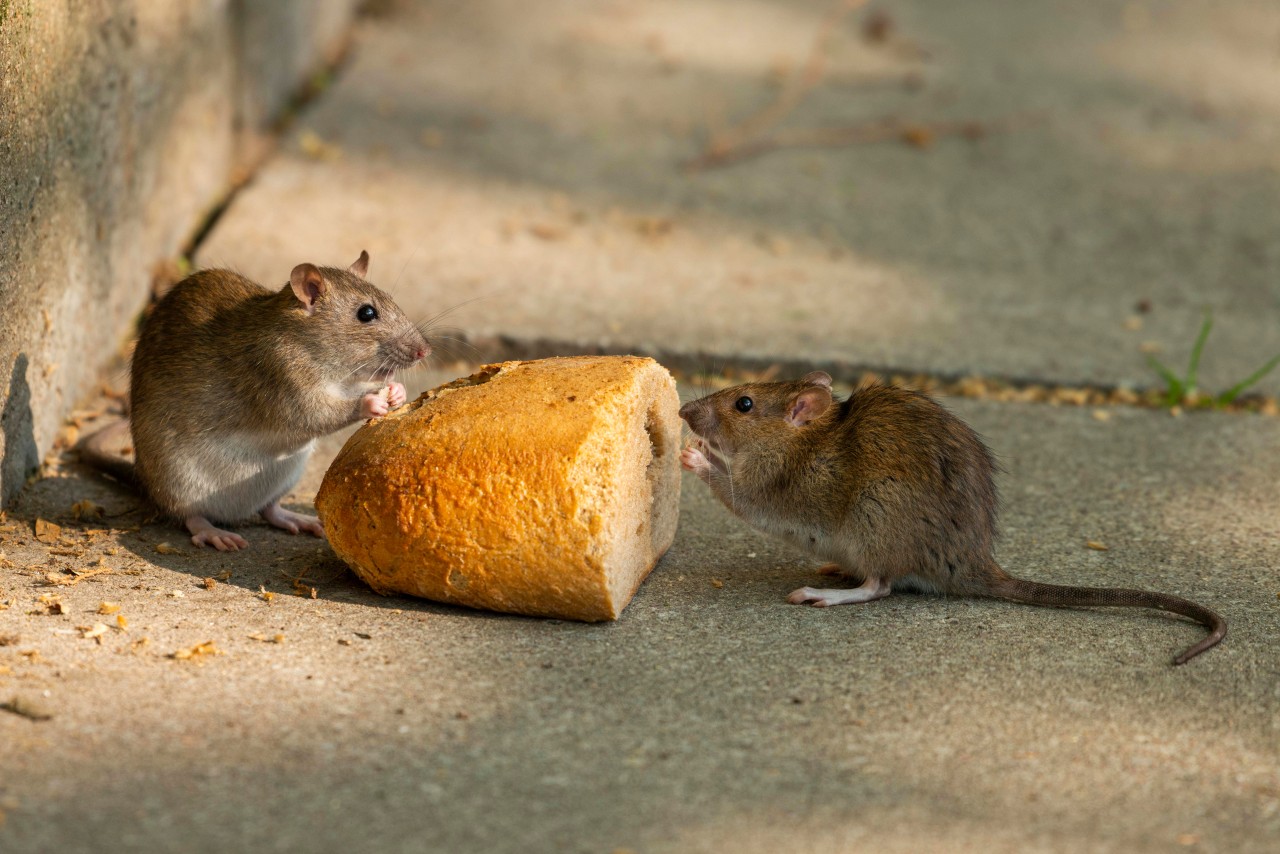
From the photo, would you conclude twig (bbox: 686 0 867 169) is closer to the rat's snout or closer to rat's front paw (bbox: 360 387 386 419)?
the rat's snout

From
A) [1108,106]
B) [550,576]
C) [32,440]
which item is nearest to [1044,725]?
[550,576]

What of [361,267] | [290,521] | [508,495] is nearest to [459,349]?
[361,267]

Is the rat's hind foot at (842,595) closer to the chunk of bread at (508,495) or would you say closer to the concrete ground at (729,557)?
the concrete ground at (729,557)

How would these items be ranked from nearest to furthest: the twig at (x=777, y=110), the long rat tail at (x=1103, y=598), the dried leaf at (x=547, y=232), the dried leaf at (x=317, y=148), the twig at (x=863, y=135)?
the long rat tail at (x=1103, y=598) < the dried leaf at (x=547, y=232) < the dried leaf at (x=317, y=148) < the twig at (x=777, y=110) < the twig at (x=863, y=135)

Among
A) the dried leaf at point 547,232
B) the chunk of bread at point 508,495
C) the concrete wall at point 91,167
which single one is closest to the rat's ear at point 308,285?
the chunk of bread at point 508,495

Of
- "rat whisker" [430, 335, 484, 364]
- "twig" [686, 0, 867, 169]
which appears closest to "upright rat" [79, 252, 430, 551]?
"rat whisker" [430, 335, 484, 364]

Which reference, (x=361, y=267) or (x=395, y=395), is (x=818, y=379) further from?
(x=361, y=267)
